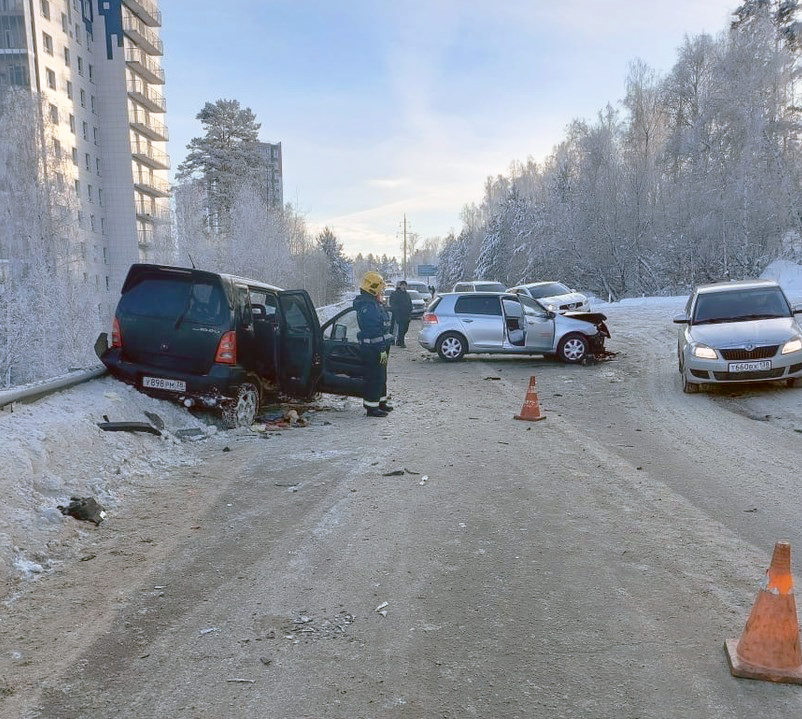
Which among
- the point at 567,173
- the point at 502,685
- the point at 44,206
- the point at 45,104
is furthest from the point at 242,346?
the point at 567,173

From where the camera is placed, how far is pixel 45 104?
3366 centimetres

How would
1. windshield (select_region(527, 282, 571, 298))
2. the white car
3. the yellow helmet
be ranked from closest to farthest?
1. the yellow helmet
2. the white car
3. windshield (select_region(527, 282, 571, 298))

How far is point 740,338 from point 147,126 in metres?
55.5

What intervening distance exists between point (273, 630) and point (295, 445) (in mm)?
4095

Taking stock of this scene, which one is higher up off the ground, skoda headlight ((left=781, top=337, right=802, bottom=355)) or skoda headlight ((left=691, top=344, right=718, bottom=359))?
skoda headlight ((left=781, top=337, right=802, bottom=355))

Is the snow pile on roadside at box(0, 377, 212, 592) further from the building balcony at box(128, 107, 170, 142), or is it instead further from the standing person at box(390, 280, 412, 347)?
the building balcony at box(128, 107, 170, 142)

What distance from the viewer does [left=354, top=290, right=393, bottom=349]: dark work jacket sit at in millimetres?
8883

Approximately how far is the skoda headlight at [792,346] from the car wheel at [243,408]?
25.0 ft

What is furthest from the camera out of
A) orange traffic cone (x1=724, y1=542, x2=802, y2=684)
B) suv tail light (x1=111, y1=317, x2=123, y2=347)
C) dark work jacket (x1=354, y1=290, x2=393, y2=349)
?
dark work jacket (x1=354, y1=290, x2=393, y2=349)

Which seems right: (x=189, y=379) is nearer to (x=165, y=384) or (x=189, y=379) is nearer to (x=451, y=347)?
(x=165, y=384)

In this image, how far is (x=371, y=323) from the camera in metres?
8.90

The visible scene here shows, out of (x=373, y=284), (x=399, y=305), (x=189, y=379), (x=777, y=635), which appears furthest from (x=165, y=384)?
(x=399, y=305)

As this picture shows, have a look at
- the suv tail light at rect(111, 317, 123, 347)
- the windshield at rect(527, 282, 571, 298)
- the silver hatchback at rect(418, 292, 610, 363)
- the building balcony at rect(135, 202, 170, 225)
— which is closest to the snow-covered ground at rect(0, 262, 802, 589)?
the suv tail light at rect(111, 317, 123, 347)

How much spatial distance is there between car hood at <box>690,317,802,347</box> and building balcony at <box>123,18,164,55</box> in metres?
54.1
